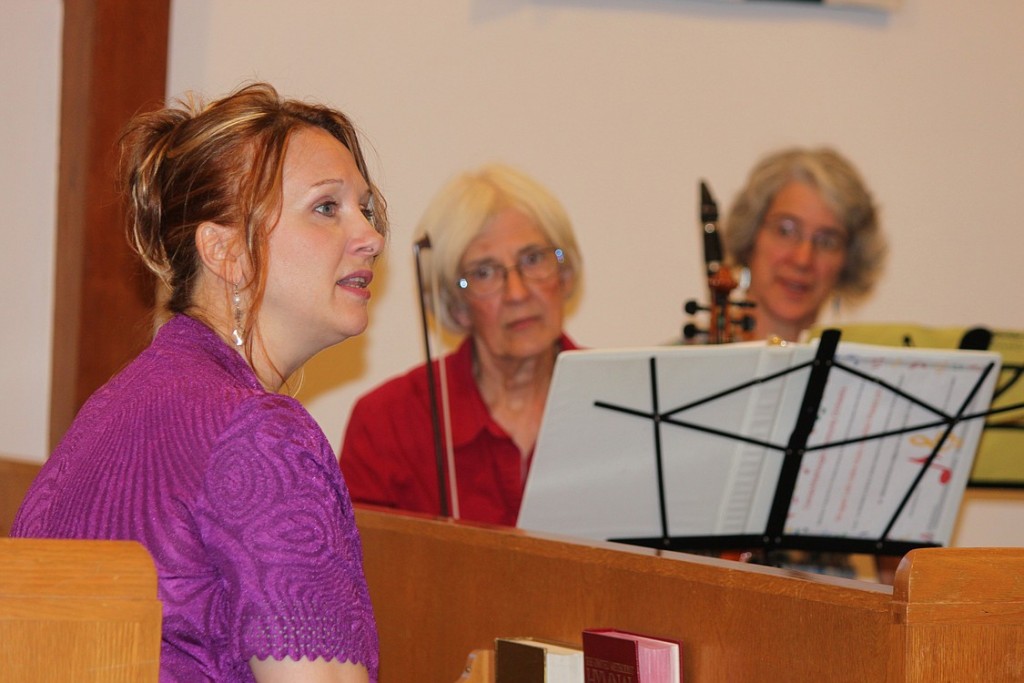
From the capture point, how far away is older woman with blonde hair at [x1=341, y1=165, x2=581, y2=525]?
3.09 m

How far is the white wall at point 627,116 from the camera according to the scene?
331cm

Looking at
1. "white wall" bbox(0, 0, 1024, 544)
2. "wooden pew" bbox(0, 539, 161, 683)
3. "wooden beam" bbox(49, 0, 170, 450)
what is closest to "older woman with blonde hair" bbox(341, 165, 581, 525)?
"white wall" bbox(0, 0, 1024, 544)

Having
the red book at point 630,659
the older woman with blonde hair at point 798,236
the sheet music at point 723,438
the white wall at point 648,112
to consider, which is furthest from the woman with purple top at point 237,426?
the older woman with blonde hair at point 798,236

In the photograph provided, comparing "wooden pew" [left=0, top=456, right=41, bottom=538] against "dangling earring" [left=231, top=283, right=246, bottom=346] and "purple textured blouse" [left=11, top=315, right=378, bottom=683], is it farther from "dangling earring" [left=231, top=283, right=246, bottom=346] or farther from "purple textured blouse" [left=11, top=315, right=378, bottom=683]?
"purple textured blouse" [left=11, top=315, right=378, bottom=683]

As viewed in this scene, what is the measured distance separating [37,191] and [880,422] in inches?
84.2

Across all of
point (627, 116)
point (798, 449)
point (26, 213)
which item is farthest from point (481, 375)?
point (26, 213)

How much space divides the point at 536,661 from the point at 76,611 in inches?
30.9

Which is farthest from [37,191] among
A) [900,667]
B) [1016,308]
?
[1016,308]

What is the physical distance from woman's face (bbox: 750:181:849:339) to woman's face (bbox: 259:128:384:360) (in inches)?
94.6

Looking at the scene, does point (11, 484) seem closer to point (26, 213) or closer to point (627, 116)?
point (26, 213)

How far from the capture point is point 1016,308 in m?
4.11

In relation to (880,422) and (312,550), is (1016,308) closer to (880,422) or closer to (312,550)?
(880,422)

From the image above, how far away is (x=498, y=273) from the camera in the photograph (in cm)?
315

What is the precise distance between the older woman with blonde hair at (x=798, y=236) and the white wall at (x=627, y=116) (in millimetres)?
69
